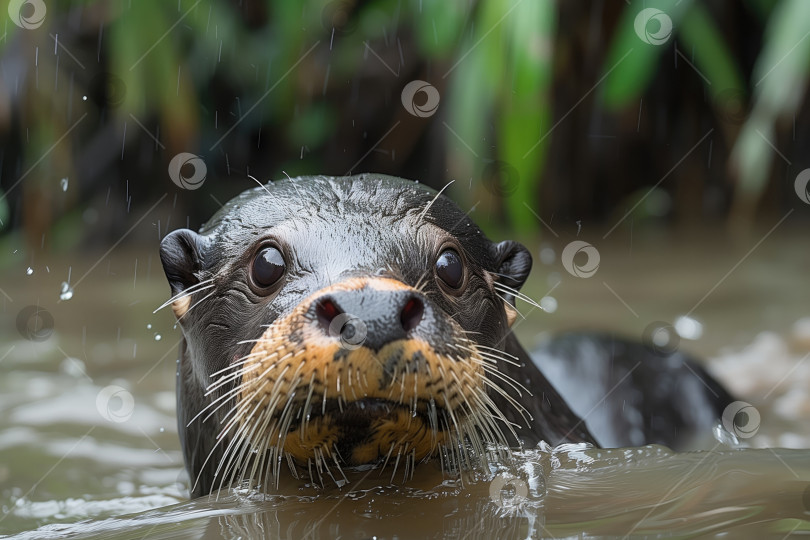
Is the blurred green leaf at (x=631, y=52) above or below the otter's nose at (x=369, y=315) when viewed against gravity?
above

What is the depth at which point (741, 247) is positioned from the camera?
20.7 feet

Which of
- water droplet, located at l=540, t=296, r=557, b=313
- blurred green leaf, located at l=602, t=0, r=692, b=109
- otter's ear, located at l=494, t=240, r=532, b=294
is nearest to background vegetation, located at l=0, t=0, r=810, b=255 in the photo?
blurred green leaf, located at l=602, t=0, r=692, b=109

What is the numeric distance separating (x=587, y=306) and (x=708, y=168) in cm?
220

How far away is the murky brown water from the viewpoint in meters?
1.82

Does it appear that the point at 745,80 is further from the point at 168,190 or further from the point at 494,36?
the point at 168,190
